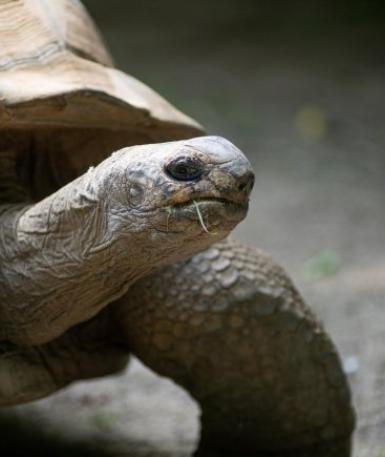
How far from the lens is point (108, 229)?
7.38 ft

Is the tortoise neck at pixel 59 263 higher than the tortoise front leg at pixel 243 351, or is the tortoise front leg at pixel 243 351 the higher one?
the tortoise neck at pixel 59 263

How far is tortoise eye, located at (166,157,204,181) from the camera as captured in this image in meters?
2.01

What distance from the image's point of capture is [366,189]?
646 centimetres

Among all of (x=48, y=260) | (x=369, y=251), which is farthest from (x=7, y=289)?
(x=369, y=251)

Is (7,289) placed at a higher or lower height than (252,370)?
higher

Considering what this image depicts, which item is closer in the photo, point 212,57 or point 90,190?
point 90,190

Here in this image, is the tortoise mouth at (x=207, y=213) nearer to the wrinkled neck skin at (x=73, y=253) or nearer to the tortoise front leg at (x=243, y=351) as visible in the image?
the wrinkled neck skin at (x=73, y=253)

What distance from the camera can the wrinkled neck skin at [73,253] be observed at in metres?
2.19

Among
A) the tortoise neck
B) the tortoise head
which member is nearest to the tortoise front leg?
the tortoise neck

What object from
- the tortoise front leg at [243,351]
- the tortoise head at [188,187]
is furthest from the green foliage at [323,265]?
the tortoise head at [188,187]

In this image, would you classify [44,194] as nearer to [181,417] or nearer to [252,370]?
[252,370]

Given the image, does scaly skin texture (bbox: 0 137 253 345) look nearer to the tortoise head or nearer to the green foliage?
the tortoise head

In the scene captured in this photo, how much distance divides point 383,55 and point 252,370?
6.83 meters

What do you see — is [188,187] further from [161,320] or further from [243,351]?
[243,351]
